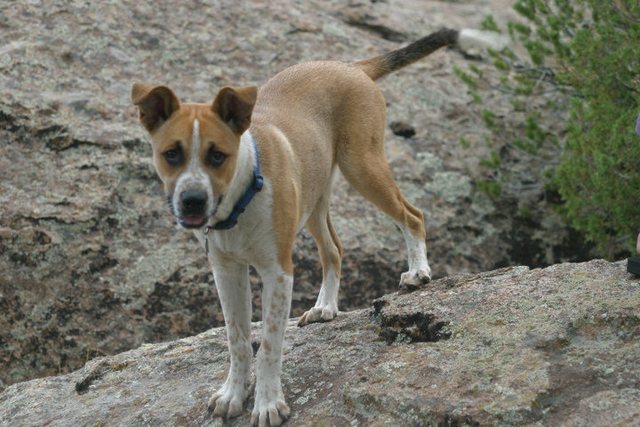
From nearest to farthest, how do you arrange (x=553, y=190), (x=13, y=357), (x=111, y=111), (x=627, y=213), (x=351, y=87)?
(x=351, y=87) → (x=13, y=357) → (x=627, y=213) → (x=111, y=111) → (x=553, y=190)

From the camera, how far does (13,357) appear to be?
719 cm

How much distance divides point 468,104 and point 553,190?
49.5 inches

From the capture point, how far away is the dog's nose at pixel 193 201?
182 inches

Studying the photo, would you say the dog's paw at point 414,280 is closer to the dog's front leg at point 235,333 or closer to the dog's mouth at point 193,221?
the dog's front leg at point 235,333

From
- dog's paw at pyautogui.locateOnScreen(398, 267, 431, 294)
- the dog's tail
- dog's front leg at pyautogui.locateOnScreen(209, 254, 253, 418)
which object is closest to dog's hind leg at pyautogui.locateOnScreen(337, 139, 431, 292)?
dog's paw at pyautogui.locateOnScreen(398, 267, 431, 294)

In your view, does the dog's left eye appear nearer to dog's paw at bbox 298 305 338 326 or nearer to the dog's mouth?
the dog's mouth

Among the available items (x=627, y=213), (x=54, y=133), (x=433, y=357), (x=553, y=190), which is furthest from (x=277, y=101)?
(x=553, y=190)

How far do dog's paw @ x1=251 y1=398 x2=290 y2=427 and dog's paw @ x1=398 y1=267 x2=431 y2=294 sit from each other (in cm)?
145

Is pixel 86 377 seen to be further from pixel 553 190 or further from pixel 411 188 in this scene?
pixel 553 190

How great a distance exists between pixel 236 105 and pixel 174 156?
43 centimetres

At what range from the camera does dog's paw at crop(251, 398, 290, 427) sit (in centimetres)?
493

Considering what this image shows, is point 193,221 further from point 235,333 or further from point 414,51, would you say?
point 414,51

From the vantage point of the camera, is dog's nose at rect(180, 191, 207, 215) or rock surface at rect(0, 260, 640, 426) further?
dog's nose at rect(180, 191, 207, 215)

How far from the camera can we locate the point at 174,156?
4.78 m
